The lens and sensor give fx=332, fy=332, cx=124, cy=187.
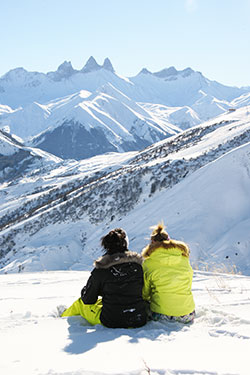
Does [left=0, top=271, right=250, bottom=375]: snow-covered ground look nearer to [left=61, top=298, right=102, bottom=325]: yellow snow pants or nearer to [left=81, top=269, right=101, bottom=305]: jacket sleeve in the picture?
[left=61, top=298, right=102, bottom=325]: yellow snow pants

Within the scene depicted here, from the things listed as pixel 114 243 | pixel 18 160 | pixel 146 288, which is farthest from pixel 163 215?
pixel 18 160

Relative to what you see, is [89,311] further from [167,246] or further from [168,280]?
[167,246]

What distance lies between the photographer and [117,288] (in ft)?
14.4

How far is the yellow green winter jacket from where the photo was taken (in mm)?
4559

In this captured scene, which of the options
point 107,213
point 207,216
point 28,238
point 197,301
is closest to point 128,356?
point 197,301

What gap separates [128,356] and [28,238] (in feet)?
73.5

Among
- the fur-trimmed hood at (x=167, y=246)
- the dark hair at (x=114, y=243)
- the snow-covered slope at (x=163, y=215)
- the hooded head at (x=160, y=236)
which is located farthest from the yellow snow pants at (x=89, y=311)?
the snow-covered slope at (x=163, y=215)

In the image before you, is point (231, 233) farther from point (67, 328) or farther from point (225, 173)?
point (67, 328)

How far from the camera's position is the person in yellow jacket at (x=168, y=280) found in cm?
456

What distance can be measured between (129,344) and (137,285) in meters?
0.94

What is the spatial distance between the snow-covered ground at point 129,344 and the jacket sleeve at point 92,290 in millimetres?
352

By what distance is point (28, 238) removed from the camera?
2436 centimetres

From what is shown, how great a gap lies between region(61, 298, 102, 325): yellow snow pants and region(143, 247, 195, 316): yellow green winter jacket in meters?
0.74

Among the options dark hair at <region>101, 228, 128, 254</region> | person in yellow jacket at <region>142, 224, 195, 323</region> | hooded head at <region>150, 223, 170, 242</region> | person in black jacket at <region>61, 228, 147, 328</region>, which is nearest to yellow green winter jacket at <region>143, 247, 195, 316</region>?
person in yellow jacket at <region>142, 224, 195, 323</region>
